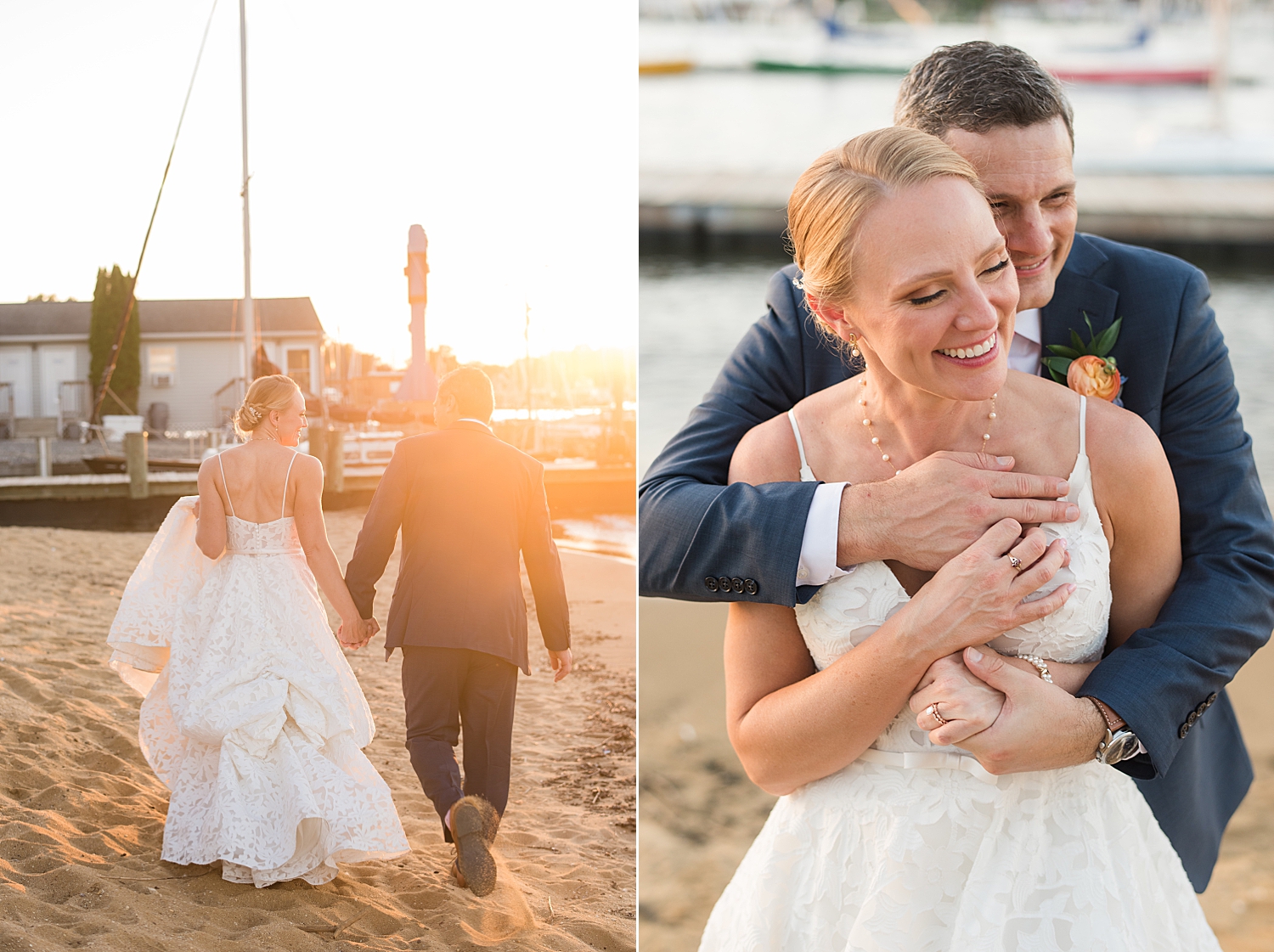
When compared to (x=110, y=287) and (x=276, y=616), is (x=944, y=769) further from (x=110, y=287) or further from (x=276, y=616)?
(x=110, y=287)

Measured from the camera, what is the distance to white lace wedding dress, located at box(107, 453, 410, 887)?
2.46 metres

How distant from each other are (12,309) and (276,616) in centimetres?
102

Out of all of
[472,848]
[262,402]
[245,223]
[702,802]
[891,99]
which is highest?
[891,99]

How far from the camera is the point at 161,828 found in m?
2.49

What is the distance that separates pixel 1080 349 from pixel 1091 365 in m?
0.10

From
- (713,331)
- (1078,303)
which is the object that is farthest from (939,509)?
(713,331)

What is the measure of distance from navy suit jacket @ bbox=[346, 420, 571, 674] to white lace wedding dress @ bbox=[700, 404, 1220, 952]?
1.28m

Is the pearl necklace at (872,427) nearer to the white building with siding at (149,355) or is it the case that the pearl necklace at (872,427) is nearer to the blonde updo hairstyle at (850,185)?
the blonde updo hairstyle at (850,185)

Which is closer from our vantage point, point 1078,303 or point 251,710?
point 1078,303

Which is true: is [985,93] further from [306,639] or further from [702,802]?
[702,802]

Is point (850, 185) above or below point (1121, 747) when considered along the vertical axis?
above

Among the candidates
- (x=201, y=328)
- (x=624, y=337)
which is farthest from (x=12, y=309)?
(x=624, y=337)

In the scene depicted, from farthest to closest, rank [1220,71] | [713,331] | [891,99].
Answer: [891,99] → [1220,71] → [713,331]

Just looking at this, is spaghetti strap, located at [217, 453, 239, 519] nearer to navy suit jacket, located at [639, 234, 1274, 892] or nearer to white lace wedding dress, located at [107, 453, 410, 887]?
white lace wedding dress, located at [107, 453, 410, 887]
